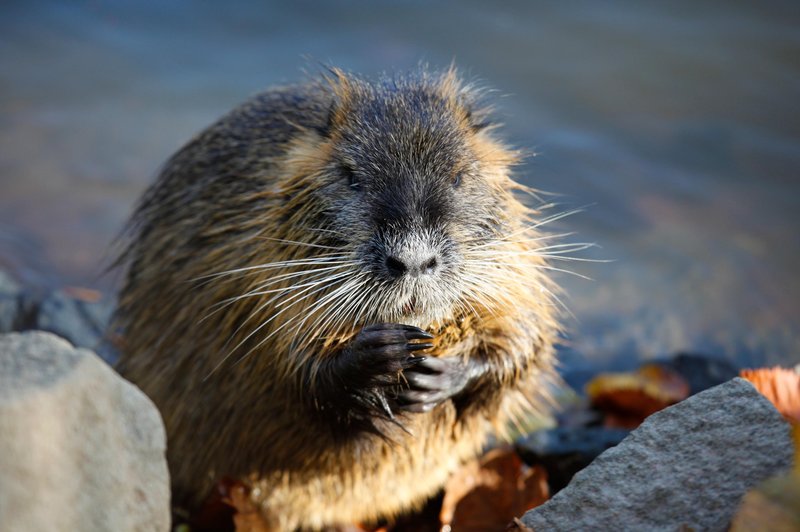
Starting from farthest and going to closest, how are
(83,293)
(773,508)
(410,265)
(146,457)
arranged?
(83,293), (410,265), (146,457), (773,508)

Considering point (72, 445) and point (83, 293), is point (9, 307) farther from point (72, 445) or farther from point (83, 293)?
point (72, 445)

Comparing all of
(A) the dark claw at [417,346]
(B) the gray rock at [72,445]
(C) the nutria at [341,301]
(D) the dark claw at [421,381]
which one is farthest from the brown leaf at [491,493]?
(B) the gray rock at [72,445]

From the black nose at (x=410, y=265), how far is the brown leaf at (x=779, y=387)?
2.96 ft

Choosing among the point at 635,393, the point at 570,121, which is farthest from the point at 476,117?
the point at 570,121

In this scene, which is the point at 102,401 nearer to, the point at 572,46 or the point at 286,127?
the point at 286,127

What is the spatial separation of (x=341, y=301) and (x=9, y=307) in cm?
230

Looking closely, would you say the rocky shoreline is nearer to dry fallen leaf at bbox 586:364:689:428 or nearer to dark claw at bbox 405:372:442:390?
dark claw at bbox 405:372:442:390

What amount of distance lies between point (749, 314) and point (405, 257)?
3.58m

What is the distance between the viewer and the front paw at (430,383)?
9.18 ft

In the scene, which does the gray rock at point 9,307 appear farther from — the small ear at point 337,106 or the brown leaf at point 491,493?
the brown leaf at point 491,493

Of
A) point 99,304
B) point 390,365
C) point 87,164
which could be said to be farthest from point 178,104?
point 390,365

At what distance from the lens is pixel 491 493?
3340 mm

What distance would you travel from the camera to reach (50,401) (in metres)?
1.80

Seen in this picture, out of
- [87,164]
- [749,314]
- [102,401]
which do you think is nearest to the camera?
[102,401]
